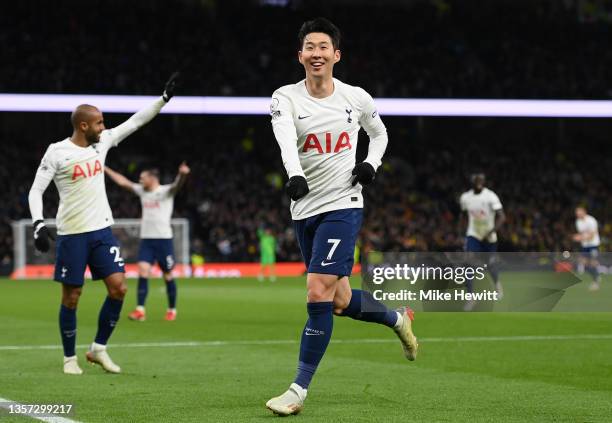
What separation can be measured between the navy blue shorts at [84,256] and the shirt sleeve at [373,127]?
299 cm

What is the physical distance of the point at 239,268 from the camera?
35.7m

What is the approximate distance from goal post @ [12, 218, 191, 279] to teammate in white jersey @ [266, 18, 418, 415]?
25817mm

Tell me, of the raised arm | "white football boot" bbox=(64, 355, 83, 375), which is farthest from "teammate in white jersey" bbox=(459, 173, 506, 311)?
"white football boot" bbox=(64, 355, 83, 375)

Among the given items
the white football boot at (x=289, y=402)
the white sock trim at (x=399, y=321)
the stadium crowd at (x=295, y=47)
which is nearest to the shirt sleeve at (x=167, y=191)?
the white sock trim at (x=399, y=321)

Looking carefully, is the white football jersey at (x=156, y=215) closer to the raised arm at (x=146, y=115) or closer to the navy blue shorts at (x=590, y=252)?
the raised arm at (x=146, y=115)

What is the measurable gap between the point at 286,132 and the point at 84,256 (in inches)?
125

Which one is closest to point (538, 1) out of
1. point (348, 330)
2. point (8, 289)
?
point (8, 289)

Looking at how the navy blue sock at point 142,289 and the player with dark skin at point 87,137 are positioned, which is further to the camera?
the navy blue sock at point 142,289

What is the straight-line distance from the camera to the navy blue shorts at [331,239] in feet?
22.6

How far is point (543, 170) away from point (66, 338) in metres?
35.9

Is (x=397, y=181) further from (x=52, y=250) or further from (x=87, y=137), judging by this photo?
(x=87, y=137)

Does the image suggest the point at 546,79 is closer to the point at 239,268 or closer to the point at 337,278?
the point at 239,268

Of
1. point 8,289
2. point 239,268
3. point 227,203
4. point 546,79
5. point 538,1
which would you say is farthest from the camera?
point 538,1

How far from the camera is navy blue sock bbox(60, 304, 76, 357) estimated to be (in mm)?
9367
